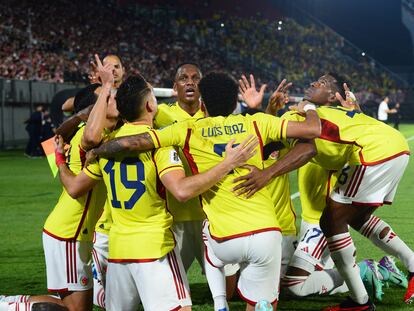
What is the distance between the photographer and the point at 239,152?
4438 millimetres

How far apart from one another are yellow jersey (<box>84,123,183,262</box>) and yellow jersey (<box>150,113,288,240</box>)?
0.15 m

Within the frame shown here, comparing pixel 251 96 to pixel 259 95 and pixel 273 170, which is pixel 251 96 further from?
pixel 273 170

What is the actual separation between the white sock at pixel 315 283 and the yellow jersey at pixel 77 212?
1.99 metres

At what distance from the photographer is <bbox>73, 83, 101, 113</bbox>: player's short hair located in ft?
18.4

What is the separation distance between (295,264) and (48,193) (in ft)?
30.4

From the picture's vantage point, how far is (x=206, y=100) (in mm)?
4723

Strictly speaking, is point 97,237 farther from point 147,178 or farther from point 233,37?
point 233,37

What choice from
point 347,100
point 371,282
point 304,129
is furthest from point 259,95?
point 371,282

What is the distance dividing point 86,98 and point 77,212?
2.93 feet

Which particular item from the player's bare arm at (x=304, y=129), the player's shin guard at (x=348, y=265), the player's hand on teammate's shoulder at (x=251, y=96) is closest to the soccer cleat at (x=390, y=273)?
the player's shin guard at (x=348, y=265)

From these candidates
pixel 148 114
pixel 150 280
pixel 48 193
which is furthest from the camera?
pixel 48 193

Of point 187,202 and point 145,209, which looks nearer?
point 145,209

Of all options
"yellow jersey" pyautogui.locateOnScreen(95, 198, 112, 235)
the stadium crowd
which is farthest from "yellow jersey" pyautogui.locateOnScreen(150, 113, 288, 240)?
the stadium crowd

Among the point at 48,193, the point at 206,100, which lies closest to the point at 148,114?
the point at 206,100
